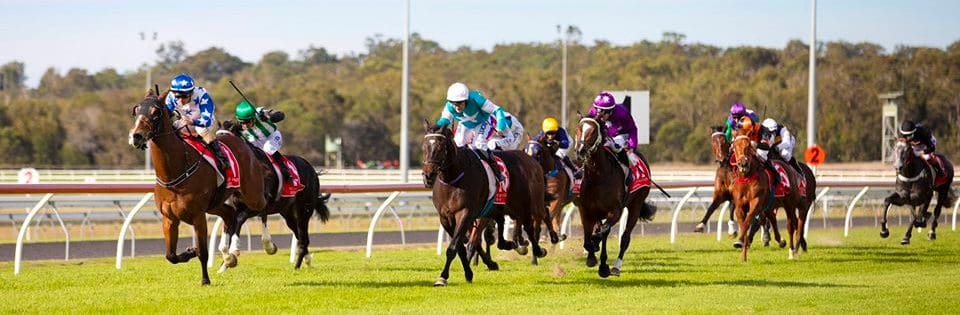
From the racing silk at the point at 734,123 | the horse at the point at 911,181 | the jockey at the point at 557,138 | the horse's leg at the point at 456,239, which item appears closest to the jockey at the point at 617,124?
the jockey at the point at 557,138

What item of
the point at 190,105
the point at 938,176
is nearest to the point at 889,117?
the point at 938,176

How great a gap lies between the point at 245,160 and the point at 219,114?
5255 cm

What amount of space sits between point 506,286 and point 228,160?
8.41 ft

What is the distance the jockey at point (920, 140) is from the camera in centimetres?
2078

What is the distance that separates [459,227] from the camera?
11.9 meters

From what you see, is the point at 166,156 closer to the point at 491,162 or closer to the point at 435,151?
the point at 435,151

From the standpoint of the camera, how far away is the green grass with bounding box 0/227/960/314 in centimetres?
1049

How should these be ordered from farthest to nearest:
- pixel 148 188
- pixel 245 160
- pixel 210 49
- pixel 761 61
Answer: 1. pixel 210 49
2. pixel 761 61
3. pixel 148 188
4. pixel 245 160

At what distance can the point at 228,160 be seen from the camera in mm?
12414

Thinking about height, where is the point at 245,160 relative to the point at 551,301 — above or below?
above

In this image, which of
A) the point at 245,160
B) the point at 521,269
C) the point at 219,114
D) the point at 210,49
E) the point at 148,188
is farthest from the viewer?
the point at 210,49

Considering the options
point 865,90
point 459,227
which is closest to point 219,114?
point 865,90

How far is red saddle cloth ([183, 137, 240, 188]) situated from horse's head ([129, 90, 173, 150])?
14.2 inches

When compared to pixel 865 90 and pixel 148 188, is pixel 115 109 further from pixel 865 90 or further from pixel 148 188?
pixel 148 188
